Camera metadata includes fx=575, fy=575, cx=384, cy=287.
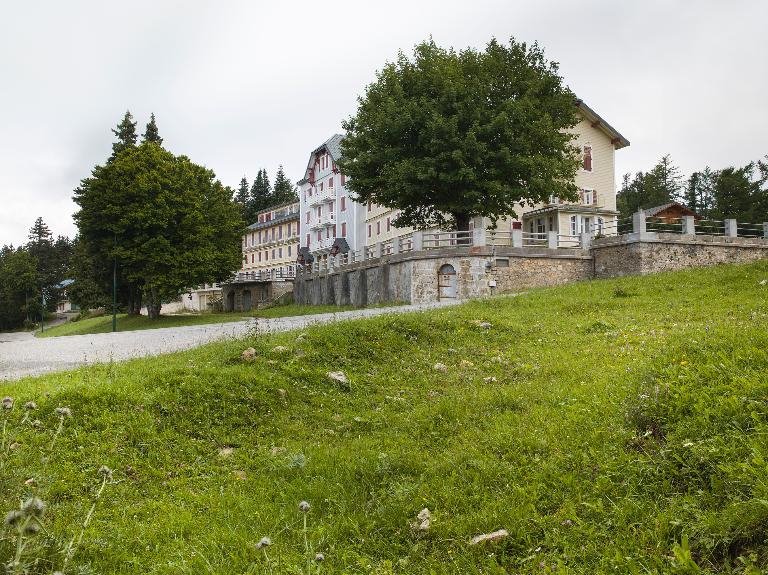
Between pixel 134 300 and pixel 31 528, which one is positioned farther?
pixel 134 300

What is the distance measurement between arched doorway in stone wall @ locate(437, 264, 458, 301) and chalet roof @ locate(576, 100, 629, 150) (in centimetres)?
2455

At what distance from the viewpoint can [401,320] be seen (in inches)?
524

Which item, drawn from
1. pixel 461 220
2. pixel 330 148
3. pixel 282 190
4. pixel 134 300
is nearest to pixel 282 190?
pixel 282 190

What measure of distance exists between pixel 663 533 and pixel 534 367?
559cm

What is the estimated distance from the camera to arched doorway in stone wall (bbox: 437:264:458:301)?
3062 cm

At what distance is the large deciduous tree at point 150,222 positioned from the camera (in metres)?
40.9

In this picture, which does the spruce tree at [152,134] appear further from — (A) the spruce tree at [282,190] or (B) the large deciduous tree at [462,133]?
(A) the spruce tree at [282,190]

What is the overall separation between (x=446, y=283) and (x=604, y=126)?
27960 millimetres

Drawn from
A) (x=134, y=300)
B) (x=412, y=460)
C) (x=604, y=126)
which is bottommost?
(x=412, y=460)

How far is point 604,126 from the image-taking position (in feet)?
163

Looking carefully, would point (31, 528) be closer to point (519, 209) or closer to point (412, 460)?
point (412, 460)

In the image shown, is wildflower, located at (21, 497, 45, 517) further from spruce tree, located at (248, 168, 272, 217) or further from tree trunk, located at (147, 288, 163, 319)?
spruce tree, located at (248, 168, 272, 217)

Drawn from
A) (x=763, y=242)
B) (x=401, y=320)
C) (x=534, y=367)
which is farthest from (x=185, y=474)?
(x=763, y=242)

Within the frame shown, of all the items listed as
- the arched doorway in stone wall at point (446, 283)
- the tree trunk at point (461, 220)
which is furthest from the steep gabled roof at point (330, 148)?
the arched doorway in stone wall at point (446, 283)
